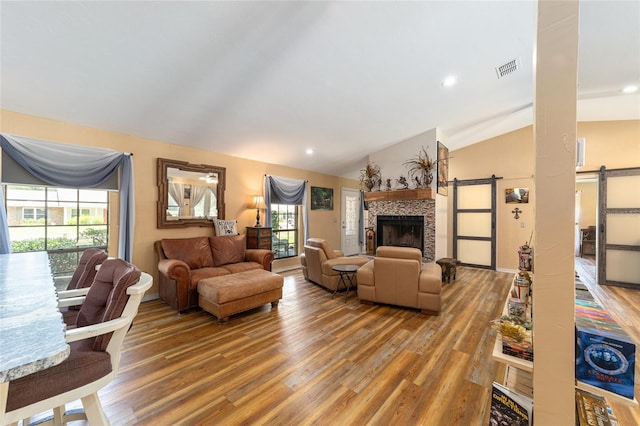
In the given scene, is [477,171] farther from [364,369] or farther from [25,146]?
[25,146]

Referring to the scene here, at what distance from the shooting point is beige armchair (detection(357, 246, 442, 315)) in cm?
324

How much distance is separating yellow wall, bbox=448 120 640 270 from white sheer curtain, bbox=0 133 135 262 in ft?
22.2

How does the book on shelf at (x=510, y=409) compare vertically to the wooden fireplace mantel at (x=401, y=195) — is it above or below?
below

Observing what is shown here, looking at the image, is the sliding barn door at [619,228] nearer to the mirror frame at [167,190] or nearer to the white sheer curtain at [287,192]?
the white sheer curtain at [287,192]

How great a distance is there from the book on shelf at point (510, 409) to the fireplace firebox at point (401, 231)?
438 cm

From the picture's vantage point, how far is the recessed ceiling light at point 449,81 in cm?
343

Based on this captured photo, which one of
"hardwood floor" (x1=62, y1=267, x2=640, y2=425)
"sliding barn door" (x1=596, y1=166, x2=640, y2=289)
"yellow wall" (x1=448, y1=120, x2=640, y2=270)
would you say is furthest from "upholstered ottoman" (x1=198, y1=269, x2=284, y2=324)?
"sliding barn door" (x1=596, y1=166, x2=640, y2=289)

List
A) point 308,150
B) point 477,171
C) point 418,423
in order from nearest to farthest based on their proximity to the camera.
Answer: point 418,423 < point 308,150 < point 477,171

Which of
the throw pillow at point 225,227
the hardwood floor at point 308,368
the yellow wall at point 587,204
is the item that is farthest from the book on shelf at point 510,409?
the yellow wall at point 587,204

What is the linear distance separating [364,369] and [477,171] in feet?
18.9

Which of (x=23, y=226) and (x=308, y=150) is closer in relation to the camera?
(x=23, y=226)

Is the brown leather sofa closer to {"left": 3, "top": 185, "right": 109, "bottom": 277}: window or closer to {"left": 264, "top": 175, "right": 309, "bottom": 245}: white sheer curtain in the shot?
{"left": 3, "top": 185, "right": 109, "bottom": 277}: window

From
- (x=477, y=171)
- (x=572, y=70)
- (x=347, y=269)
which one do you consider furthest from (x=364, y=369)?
(x=477, y=171)

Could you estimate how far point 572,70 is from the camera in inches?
40.3
